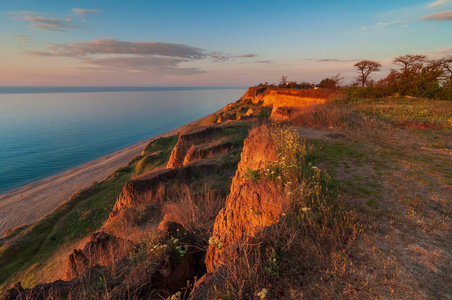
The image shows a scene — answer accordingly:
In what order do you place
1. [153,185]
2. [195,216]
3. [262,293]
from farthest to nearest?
[153,185]
[195,216]
[262,293]

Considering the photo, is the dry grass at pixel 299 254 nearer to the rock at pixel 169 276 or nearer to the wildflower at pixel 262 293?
the wildflower at pixel 262 293

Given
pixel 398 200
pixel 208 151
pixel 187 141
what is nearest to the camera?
pixel 398 200

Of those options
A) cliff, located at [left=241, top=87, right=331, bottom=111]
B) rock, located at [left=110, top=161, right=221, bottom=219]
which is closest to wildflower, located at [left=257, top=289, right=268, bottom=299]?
rock, located at [left=110, top=161, right=221, bottom=219]

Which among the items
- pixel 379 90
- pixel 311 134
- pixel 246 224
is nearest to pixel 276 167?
pixel 246 224

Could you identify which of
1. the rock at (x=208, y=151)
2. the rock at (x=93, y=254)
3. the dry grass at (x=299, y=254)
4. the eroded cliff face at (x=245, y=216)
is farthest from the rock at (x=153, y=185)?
the dry grass at (x=299, y=254)

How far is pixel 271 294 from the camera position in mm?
2861

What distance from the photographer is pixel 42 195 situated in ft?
96.1

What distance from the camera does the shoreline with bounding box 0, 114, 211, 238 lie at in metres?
24.3

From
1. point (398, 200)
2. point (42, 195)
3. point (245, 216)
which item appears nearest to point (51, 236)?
point (245, 216)

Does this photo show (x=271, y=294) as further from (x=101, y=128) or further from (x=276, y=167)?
(x=101, y=128)

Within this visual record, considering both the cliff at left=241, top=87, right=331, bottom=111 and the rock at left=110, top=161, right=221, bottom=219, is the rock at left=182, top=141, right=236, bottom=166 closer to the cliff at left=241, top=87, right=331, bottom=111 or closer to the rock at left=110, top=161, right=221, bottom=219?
the rock at left=110, top=161, right=221, bottom=219

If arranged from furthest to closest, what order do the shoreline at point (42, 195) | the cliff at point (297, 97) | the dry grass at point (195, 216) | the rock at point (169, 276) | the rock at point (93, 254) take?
the cliff at point (297, 97) → the shoreline at point (42, 195) → the dry grass at point (195, 216) → the rock at point (93, 254) → the rock at point (169, 276)

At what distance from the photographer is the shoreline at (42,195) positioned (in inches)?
958

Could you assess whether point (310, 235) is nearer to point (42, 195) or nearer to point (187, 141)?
point (187, 141)
